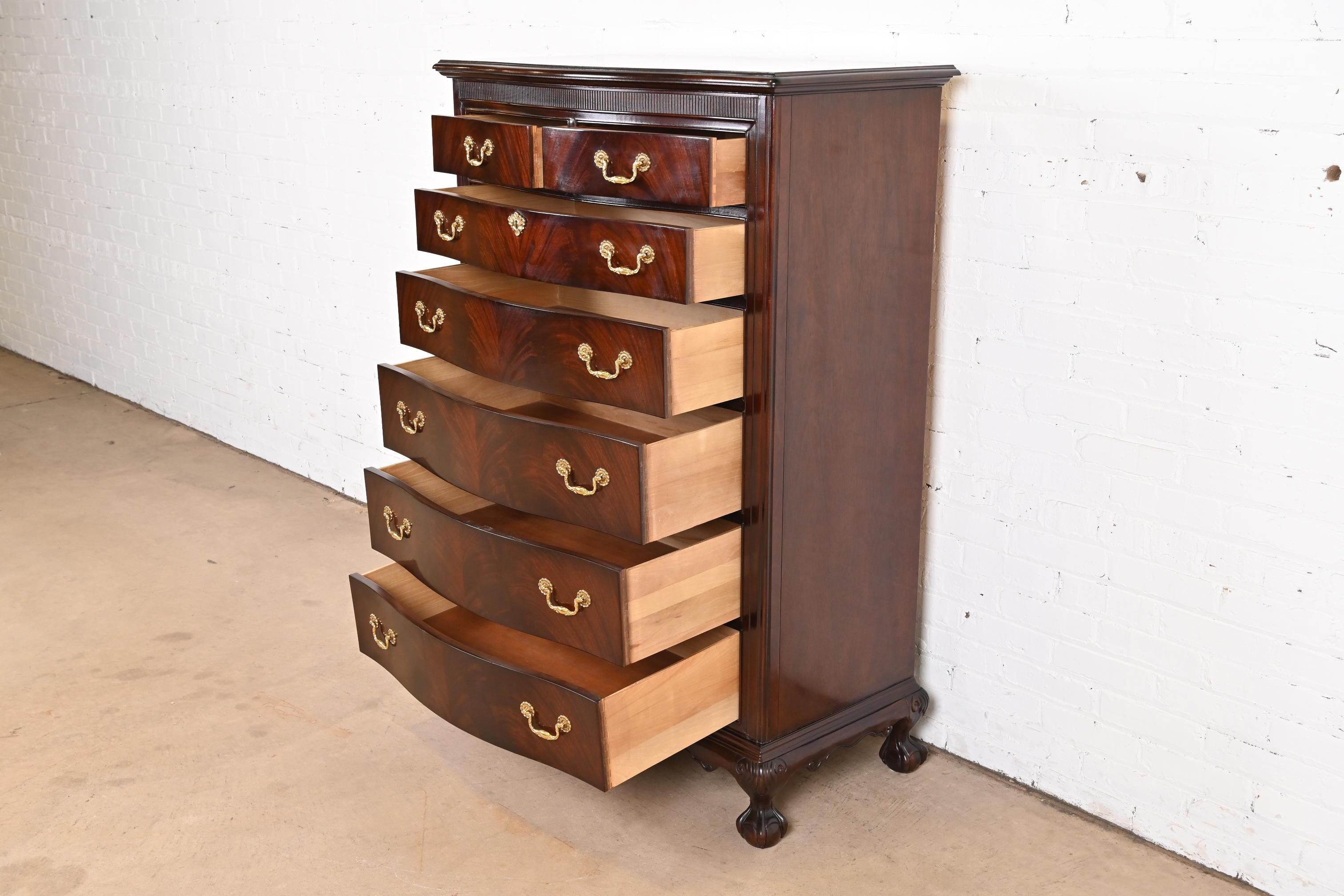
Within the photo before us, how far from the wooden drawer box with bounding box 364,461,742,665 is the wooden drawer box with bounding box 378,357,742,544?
0.18 feet

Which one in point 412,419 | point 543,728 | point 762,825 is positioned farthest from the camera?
point 412,419

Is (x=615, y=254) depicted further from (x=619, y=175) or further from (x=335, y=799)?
(x=335, y=799)

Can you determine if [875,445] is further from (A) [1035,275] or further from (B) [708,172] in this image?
(B) [708,172]

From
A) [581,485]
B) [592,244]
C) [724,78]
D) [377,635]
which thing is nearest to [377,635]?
[377,635]

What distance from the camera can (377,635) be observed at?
227cm

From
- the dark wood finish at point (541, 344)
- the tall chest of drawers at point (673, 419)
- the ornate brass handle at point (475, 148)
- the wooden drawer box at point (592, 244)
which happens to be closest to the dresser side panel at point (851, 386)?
the tall chest of drawers at point (673, 419)

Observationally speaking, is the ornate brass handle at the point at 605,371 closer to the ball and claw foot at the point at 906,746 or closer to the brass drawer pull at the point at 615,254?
the brass drawer pull at the point at 615,254

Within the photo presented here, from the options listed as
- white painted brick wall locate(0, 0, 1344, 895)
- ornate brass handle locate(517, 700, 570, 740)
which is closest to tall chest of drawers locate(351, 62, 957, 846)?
ornate brass handle locate(517, 700, 570, 740)

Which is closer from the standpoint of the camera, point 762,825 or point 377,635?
point 762,825

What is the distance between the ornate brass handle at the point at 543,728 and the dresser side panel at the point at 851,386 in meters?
0.32

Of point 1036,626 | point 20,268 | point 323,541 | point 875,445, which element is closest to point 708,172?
point 875,445

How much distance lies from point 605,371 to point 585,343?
5cm

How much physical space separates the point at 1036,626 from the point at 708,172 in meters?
0.97

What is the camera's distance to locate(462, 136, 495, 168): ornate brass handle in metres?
2.01
